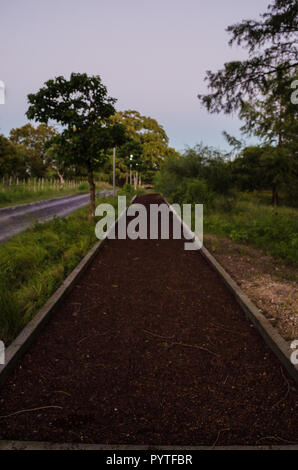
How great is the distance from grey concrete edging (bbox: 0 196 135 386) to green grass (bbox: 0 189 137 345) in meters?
0.10

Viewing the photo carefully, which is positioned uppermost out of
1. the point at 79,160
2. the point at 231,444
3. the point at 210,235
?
the point at 79,160

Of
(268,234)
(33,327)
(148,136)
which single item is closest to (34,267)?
(33,327)

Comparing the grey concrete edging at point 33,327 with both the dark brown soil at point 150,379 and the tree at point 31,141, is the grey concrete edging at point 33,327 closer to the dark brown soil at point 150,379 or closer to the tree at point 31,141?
the dark brown soil at point 150,379

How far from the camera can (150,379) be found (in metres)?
2.87

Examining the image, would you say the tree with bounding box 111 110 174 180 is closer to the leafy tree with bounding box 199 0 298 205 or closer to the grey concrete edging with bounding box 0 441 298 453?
the leafy tree with bounding box 199 0 298 205

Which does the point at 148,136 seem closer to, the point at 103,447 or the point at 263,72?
the point at 263,72

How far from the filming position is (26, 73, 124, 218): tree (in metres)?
10.0

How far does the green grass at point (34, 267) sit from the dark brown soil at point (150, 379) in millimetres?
385

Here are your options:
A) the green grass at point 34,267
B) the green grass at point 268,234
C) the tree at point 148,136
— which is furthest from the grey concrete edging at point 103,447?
the tree at point 148,136

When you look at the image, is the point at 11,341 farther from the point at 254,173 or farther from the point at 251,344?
the point at 254,173

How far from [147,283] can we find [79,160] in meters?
6.78

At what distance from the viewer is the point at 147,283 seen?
5.77 m

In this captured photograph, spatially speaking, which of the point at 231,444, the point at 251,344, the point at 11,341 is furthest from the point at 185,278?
the point at 231,444

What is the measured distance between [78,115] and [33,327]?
8.53 metres
